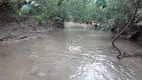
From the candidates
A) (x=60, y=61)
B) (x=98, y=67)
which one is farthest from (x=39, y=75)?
(x=98, y=67)

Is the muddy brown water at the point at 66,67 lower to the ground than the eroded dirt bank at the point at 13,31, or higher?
lower

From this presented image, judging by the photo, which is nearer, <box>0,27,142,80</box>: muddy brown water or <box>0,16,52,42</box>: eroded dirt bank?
<box>0,27,142,80</box>: muddy brown water

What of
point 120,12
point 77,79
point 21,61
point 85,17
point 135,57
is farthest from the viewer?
point 85,17

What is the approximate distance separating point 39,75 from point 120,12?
1020 centimetres

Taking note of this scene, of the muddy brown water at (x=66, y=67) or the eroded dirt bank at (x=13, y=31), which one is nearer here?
the muddy brown water at (x=66, y=67)

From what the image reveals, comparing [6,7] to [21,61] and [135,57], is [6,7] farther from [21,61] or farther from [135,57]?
[135,57]

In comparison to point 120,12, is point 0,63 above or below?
below

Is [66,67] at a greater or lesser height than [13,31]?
lesser

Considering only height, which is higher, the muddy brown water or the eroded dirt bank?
the eroded dirt bank

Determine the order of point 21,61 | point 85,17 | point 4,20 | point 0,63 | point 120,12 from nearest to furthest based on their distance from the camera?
point 0,63 → point 21,61 → point 4,20 → point 120,12 → point 85,17

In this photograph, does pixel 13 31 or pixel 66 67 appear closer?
pixel 66 67

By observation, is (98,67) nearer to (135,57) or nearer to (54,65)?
(54,65)

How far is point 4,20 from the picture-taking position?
12.1 meters

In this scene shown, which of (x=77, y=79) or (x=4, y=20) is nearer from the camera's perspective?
(x=77, y=79)
